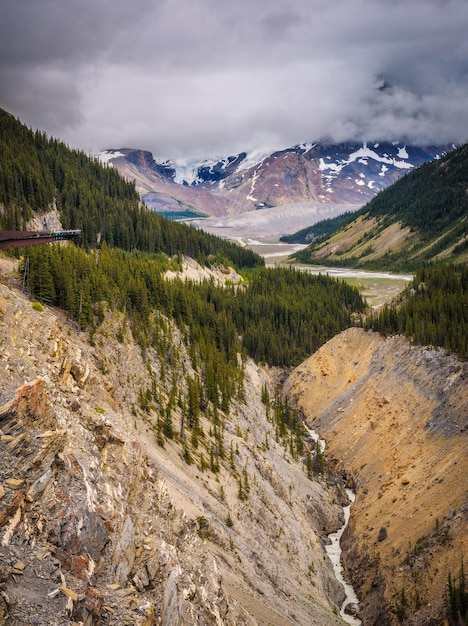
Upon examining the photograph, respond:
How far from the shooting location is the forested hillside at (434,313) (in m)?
74.9

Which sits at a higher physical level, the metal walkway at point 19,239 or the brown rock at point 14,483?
the metal walkway at point 19,239

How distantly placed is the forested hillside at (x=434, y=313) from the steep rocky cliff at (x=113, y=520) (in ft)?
125

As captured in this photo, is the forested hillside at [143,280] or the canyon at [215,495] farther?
the forested hillside at [143,280]

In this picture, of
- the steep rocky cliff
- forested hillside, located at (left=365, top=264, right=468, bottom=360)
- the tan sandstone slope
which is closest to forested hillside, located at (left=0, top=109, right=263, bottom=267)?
the tan sandstone slope

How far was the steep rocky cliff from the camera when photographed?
754 inches

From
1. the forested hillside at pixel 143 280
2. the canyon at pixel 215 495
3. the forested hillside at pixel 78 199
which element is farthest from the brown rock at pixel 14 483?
the forested hillside at pixel 78 199

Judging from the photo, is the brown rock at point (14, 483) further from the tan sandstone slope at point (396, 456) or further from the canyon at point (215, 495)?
the tan sandstone slope at point (396, 456)

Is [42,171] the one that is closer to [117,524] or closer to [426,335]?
[426,335]

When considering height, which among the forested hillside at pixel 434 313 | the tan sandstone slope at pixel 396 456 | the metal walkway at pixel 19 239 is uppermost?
the metal walkway at pixel 19 239

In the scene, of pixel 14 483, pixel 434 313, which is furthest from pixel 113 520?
pixel 434 313

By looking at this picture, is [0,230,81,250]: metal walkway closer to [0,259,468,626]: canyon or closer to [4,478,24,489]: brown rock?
[0,259,468,626]: canyon

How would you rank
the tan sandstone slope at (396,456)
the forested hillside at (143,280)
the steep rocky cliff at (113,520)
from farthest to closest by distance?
the forested hillside at (143,280), the tan sandstone slope at (396,456), the steep rocky cliff at (113,520)

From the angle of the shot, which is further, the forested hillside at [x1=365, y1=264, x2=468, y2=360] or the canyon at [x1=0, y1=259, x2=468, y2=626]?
the forested hillside at [x1=365, y1=264, x2=468, y2=360]

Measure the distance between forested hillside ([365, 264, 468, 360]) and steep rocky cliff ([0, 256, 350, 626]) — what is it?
125 ft
